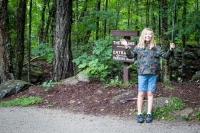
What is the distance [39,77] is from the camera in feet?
51.9

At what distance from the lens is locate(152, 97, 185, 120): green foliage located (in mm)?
5566

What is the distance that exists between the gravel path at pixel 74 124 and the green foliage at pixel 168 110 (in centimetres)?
28

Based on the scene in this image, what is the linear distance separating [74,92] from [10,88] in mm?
2282

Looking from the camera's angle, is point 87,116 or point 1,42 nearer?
point 87,116

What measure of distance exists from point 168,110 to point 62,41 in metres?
5.02

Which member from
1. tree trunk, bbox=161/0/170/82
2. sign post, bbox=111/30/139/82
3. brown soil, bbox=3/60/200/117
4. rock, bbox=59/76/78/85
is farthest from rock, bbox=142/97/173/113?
rock, bbox=59/76/78/85

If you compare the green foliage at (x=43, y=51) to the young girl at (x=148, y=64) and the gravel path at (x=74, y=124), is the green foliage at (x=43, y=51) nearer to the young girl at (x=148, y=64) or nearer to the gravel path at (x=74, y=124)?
the gravel path at (x=74, y=124)

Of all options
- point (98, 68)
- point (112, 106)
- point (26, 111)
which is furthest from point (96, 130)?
point (98, 68)

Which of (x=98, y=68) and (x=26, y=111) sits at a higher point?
(x=98, y=68)

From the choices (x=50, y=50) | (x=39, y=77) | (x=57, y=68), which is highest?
(x=50, y=50)

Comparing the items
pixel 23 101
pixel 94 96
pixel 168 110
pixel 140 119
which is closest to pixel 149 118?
pixel 140 119

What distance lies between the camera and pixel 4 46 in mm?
9211

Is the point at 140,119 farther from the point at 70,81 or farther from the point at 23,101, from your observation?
the point at 70,81

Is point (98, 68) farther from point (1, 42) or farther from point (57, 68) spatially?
point (1, 42)
